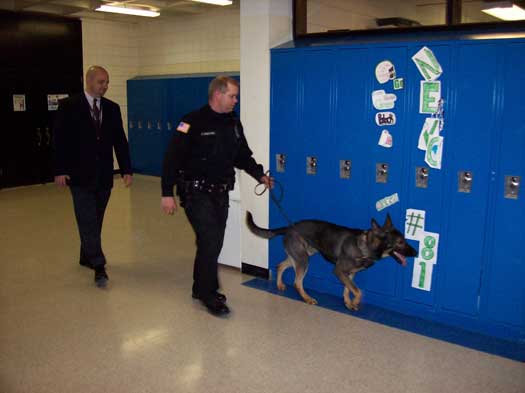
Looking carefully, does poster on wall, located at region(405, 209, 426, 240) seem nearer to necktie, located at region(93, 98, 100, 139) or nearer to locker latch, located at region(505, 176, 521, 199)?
locker latch, located at region(505, 176, 521, 199)

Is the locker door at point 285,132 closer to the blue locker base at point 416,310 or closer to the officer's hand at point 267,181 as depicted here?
the blue locker base at point 416,310

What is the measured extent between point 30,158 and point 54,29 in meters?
A: 2.26

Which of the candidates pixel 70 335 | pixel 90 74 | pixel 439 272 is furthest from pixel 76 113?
pixel 439 272

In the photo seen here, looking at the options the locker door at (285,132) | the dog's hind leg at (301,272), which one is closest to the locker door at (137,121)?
→ the locker door at (285,132)

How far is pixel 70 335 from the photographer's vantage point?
10.7ft

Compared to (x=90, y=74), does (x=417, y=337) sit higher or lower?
lower

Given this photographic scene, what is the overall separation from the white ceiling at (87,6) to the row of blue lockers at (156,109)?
3.57 ft

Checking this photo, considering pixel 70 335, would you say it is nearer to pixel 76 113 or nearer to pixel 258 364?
pixel 258 364

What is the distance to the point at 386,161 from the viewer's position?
362 cm

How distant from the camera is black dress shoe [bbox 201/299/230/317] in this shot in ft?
11.7

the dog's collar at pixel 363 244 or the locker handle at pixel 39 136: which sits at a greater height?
the locker handle at pixel 39 136

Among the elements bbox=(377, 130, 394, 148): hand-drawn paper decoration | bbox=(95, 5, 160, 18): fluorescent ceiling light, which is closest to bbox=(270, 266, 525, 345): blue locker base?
bbox=(377, 130, 394, 148): hand-drawn paper decoration

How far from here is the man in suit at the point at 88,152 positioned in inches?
157

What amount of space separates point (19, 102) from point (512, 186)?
7.87 m
